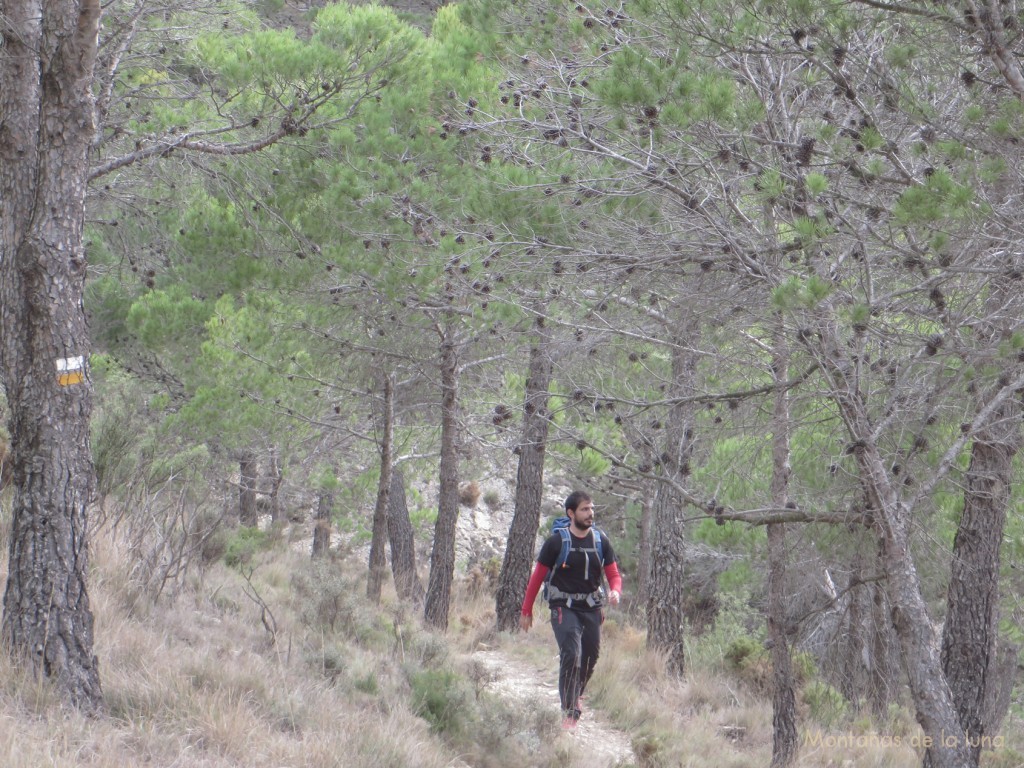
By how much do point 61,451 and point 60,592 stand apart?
24.1 inches

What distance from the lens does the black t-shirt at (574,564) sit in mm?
6453

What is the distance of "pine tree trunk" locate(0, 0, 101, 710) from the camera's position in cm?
414

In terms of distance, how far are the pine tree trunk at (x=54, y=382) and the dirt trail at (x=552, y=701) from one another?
10.8 feet

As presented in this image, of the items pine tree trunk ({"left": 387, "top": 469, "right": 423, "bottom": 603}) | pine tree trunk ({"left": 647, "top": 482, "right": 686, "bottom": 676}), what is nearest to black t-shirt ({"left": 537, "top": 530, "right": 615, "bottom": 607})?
pine tree trunk ({"left": 647, "top": 482, "right": 686, "bottom": 676})

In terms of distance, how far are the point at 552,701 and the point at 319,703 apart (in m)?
3.48

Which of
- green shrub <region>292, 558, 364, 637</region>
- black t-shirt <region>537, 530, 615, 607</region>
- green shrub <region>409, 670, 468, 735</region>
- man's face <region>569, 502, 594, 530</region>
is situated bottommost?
green shrub <region>409, 670, 468, 735</region>

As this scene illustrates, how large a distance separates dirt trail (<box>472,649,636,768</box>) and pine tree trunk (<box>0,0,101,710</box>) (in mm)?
3304

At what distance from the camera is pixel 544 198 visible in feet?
21.6

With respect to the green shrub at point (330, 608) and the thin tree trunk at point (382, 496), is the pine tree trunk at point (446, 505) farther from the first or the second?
the green shrub at point (330, 608)

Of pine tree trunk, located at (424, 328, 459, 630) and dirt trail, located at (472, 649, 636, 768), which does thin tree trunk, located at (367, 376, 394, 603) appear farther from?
dirt trail, located at (472, 649, 636, 768)

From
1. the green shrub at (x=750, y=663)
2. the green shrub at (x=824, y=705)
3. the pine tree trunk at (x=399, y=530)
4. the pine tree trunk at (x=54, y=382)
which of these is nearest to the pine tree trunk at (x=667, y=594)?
the green shrub at (x=750, y=663)

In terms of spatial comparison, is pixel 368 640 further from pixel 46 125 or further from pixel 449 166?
pixel 46 125

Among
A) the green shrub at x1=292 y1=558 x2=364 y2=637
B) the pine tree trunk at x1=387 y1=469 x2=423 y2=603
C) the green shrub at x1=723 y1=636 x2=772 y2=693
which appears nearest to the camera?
the green shrub at x1=292 y1=558 x2=364 y2=637

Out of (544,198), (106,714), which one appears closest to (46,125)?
(106,714)
